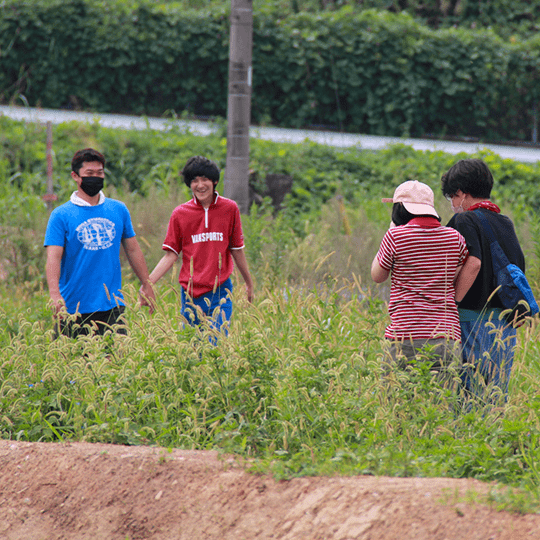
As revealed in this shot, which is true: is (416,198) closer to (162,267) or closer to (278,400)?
(278,400)

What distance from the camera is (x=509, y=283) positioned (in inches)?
152

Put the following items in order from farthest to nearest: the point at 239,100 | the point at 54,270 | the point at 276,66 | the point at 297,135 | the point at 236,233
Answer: the point at 276,66 → the point at 297,135 → the point at 239,100 → the point at 236,233 → the point at 54,270

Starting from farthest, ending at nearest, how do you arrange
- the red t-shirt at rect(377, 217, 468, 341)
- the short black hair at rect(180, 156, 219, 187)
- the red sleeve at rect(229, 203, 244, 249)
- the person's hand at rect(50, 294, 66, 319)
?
the red sleeve at rect(229, 203, 244, 249) < the short black hair at rect(180, 156, 219, 187) < the person's hand at rect(50, 294, 66, 319) < the red t-shirt at rect(377, 217, 468, 341)

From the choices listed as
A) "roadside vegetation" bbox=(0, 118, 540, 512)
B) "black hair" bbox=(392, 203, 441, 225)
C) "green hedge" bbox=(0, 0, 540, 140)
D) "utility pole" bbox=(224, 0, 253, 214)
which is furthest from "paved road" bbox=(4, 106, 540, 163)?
"black hair" bbox=(392, 203, 441, 225)

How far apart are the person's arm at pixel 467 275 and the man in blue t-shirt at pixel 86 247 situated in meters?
2.07

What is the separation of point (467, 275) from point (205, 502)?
1.85 meters

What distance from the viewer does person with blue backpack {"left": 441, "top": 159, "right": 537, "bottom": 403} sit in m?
3.88

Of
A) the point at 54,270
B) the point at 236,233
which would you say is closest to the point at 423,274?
the point at 236,233

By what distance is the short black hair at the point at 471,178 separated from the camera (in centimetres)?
391

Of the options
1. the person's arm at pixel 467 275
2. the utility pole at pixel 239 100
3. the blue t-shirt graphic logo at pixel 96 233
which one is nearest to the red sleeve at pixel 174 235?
the blue t-shirt graphic logo at pixel 96 233

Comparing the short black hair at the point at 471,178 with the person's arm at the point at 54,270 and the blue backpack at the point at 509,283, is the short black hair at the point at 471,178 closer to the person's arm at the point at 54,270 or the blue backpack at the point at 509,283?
the blue backpack at the point at 509,283

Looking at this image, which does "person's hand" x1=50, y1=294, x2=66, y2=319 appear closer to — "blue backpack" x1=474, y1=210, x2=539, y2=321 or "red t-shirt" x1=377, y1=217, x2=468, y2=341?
"red t-shirt" x1=377, y1=217, x2=468, y2=341

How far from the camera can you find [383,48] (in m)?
15.0

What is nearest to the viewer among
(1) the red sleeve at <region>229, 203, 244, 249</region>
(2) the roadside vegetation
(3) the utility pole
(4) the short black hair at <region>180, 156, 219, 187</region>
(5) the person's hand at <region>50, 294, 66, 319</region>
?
(2) the roadside vegetation
